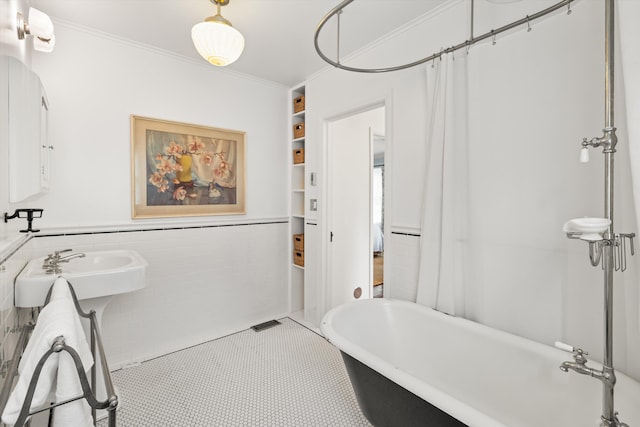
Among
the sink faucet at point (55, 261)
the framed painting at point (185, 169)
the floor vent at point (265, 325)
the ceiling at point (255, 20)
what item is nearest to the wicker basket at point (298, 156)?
the framed painting at point (185, 169)

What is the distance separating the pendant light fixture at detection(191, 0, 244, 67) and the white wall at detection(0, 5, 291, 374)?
1006mm

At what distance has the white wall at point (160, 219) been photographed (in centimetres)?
219

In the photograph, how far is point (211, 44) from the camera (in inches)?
69.3

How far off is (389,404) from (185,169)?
2.33m

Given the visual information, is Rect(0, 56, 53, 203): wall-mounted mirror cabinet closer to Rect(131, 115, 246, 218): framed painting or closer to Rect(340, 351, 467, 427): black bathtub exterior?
Rect(131, 115, 246, 218): framed painting

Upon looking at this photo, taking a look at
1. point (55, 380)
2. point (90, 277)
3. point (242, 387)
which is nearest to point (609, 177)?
point (55, 380)

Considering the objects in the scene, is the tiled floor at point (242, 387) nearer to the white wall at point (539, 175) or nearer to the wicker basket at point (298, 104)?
the white wall at point (539, 175)

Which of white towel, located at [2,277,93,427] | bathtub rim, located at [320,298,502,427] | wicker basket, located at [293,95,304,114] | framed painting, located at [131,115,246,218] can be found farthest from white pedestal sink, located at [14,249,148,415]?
wicker basket, located at [293,95,304,114]

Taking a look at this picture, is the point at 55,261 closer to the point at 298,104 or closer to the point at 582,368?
the point at 298,104

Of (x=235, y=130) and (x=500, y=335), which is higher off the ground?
(x=235, y=130)

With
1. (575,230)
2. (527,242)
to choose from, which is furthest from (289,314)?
(575,230)

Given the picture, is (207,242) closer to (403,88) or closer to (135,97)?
(135,97)

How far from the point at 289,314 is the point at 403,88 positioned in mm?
2495

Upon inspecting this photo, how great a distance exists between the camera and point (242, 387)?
6.95 feet
